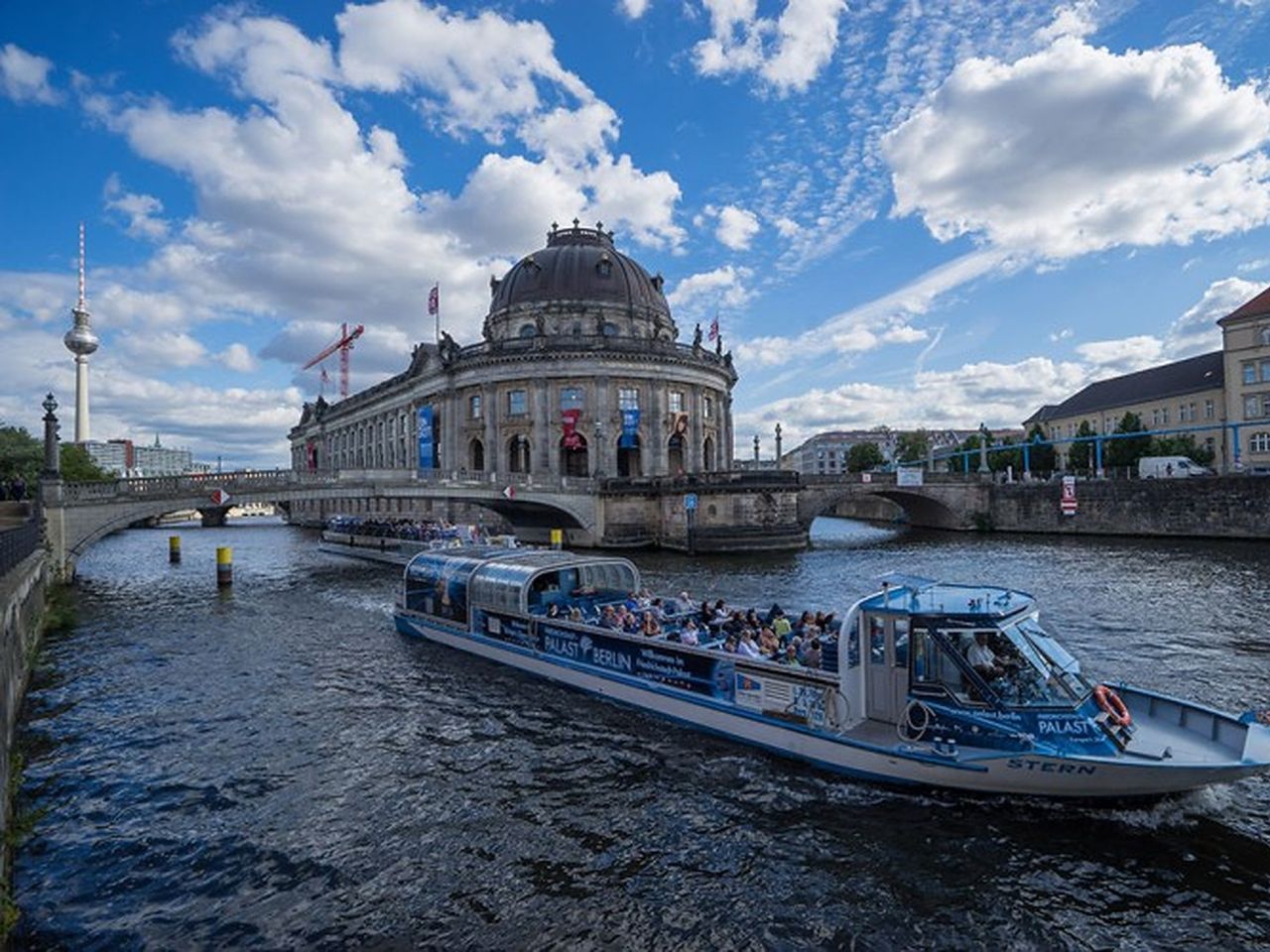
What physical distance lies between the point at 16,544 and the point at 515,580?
13177 millimetres

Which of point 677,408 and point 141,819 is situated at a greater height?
point 677,408

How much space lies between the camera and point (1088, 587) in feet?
96.8

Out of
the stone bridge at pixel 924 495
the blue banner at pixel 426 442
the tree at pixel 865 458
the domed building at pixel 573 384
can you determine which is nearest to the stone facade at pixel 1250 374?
the stone bridge at pixel 924 495

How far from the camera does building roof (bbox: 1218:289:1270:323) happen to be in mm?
65500

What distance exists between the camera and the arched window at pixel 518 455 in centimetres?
6606

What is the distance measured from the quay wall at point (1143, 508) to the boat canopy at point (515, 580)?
1757 inches

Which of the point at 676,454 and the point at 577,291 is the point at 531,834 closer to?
the point at 676,454

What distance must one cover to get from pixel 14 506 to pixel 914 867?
143 feet

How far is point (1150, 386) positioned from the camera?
291 ft

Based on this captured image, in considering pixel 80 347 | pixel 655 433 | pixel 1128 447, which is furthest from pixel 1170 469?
pixel 80 347

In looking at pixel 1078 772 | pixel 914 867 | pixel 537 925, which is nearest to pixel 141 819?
pixel 537 925

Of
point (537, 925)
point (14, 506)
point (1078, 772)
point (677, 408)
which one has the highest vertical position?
point (677, 408)

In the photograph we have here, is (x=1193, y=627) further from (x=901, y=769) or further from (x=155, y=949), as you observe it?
(x=155, y=949)

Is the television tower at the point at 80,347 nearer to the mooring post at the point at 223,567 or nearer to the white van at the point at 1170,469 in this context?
the mooring post at the point at 223,567
